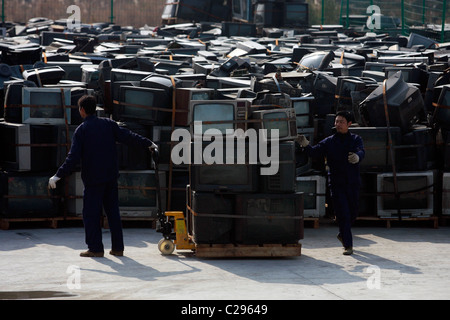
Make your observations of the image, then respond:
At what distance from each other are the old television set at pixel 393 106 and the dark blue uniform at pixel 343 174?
148 cm

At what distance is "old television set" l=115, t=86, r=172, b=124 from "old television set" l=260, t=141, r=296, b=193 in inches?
81.9

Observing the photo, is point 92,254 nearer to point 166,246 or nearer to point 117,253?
point 117,253

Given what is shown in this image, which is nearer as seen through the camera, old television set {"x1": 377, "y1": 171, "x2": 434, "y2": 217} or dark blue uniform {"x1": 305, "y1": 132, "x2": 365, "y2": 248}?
dark blue uniform {"x1": 305, "y1": 132, "x2": 365, "y2": 248}

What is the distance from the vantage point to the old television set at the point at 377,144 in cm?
876

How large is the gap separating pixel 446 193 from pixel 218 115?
3202mm

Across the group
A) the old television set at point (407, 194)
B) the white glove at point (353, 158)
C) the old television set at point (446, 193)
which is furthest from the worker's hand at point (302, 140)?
the old television set at point (446, 193)

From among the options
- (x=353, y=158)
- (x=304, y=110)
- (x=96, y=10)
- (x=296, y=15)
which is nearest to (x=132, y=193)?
(x=304, y=110)

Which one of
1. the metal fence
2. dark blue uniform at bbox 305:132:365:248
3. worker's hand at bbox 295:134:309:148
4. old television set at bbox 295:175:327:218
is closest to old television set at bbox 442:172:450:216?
old television set at bbox 295:175:327:218

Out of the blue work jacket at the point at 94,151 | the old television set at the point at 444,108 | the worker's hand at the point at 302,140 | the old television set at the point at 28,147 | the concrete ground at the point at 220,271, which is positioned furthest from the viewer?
the old television set at the point at 444,108

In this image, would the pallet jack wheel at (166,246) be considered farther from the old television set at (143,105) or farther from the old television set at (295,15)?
the old television set at (295,15)

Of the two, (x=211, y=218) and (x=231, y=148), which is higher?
(x=231, y=148)

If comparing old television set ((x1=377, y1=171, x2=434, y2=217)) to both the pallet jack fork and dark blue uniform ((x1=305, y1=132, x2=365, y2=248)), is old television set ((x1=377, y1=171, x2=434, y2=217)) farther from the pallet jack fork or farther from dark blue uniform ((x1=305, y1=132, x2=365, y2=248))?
the pallet jack fork

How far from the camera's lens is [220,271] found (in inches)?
260

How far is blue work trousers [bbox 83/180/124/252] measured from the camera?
22.9ft
